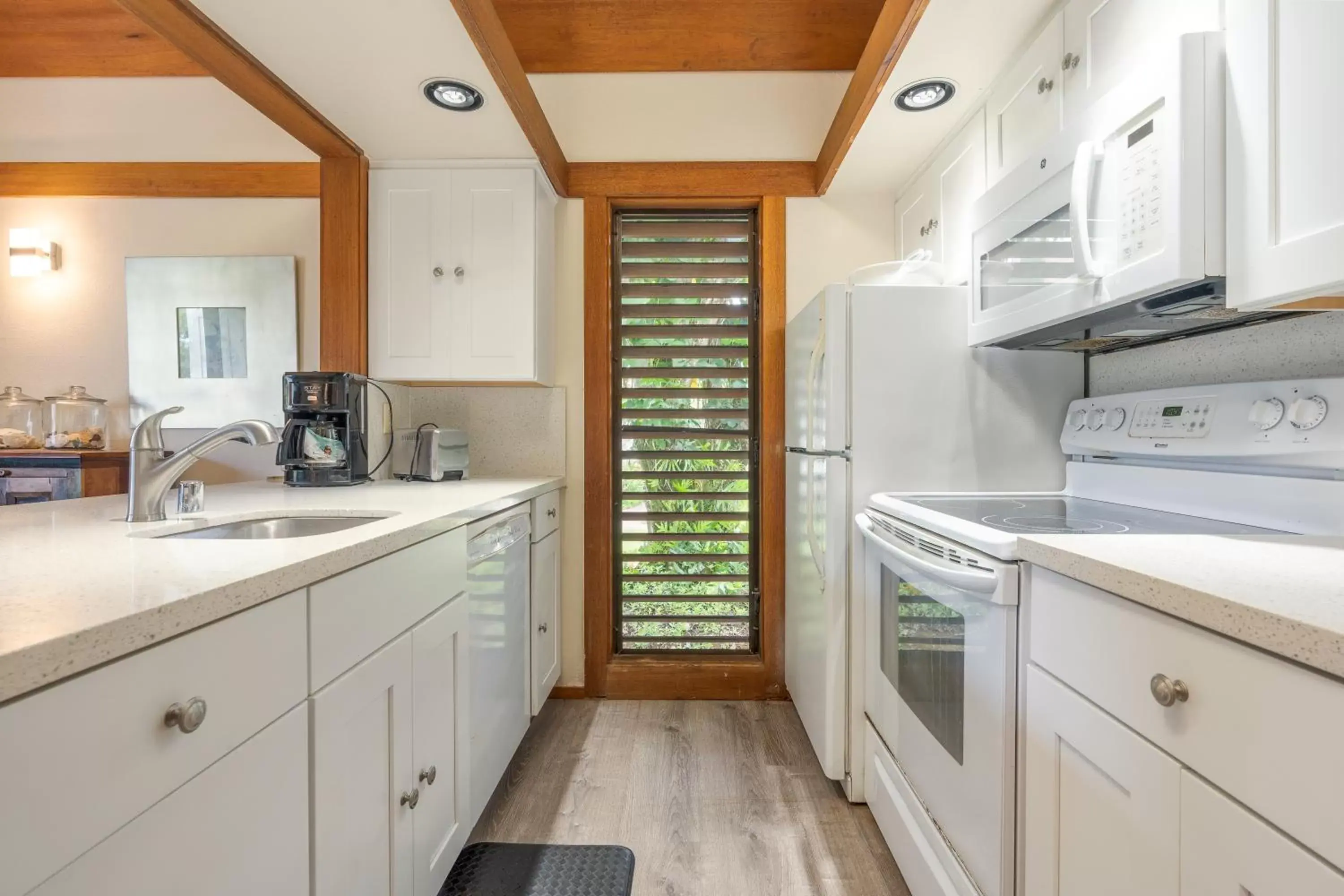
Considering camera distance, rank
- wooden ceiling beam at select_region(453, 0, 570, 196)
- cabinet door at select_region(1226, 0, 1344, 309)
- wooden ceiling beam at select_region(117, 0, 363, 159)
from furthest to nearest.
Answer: wooden ceiling beam at select_region(453, 0, 570, 196), wooden ceiling beam at select_region(117, 0, 363, 159), cabinet door at select_region(1226, 0, 1344, 309)

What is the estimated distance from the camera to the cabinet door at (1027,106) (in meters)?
1.45

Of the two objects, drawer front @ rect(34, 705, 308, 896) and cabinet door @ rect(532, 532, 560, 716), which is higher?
drawer front @ rect(34, 705, 308, 896)

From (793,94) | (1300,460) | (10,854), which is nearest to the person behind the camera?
(10,854)

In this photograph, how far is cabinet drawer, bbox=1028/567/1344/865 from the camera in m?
0.53

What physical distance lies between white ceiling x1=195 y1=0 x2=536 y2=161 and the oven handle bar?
5.38 feet

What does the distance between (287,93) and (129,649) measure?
1.84m

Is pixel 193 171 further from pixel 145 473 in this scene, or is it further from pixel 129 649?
pixel 129 649

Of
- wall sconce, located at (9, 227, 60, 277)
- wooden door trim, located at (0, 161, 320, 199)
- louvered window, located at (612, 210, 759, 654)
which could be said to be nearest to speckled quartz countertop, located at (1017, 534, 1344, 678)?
louvered window, located at (612, 210, 759, 654)

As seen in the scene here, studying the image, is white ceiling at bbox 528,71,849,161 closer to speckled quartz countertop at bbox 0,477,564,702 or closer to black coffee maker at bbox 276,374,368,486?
black coffee maker at bbox 276,374,368,486

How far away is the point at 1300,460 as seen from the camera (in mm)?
1092

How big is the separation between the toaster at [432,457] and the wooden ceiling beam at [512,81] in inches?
41.7

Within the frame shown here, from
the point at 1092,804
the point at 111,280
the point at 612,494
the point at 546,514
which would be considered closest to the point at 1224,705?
the point at 1092,804

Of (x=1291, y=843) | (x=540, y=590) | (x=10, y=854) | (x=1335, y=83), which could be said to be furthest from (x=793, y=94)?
(x=10, y=854)

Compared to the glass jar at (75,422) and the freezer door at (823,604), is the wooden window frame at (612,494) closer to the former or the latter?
the freezer door at (823,604)
